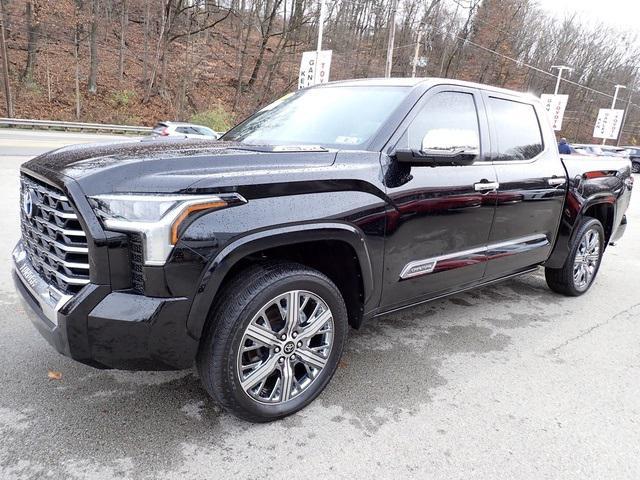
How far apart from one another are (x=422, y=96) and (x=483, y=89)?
0.84 metres

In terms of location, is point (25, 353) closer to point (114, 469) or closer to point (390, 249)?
point (114, 469)

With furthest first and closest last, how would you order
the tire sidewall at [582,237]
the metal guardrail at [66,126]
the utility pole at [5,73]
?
the utility pole at [5,73], the metal guardrail at [66,126], the tire sidewall at [582,237]

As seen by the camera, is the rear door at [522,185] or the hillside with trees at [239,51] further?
the hillside with trees at [239,51]

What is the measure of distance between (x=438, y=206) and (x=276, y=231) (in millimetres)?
1222

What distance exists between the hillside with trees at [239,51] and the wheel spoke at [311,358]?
24365 mm

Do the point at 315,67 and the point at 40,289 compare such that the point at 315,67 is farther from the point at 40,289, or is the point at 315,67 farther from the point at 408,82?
the point at 40,289

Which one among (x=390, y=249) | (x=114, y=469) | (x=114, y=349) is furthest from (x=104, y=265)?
(x=390, y=249)

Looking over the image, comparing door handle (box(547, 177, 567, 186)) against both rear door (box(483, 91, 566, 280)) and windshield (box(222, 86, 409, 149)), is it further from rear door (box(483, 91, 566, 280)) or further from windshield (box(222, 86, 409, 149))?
windshield (box(222, 86, 409, 149))

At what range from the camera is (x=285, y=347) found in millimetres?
2523

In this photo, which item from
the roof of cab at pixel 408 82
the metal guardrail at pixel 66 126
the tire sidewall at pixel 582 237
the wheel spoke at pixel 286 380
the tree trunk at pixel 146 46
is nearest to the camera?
the wheel spoke at pixel 286 380

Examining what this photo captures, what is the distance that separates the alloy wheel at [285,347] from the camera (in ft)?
7.88

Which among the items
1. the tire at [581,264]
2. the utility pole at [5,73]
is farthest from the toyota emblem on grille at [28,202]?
the utility pole at [5,73]

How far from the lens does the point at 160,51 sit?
3070 cm

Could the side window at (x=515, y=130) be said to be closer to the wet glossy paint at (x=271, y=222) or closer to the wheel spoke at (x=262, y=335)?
the wet glossy paint at (x=271, y=222)
